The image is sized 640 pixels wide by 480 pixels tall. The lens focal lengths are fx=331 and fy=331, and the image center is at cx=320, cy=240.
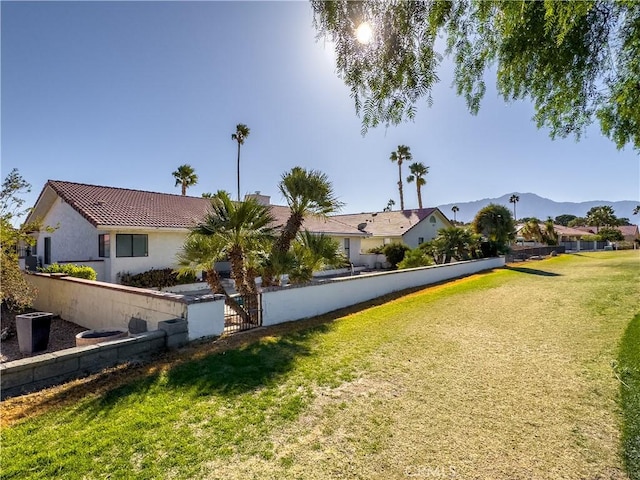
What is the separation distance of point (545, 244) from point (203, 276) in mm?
53325

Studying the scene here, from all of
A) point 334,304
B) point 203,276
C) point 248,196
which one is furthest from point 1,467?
point 203,276

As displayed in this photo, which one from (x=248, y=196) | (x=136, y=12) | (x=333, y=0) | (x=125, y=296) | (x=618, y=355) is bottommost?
(x=618, y=355)

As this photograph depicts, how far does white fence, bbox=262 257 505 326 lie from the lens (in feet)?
33.2

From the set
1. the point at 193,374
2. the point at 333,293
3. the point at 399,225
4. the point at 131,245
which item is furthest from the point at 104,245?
the point at 399,225

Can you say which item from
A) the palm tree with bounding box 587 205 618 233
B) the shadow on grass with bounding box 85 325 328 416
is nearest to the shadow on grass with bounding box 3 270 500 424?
the shadow on grass with bounding box 85 325 328 416

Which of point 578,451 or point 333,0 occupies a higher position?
point 333,0

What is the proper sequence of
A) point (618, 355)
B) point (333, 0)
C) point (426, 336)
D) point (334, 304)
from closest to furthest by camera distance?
point (333, 0), point (618, 355), point (426, 336), point (334, 304)

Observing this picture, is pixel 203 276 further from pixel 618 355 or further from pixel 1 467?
pixel 618 355

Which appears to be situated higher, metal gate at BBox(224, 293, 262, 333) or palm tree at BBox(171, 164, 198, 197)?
palm tree at BBox(171, 164, 198, 197)

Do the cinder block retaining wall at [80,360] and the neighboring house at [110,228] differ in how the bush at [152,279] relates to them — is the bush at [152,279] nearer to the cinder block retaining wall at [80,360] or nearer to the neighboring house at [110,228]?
the neighboring house at [110,228]

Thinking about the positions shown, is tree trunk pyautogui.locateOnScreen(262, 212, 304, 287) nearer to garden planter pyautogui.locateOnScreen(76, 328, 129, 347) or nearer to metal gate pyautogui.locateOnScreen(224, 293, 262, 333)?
metal gate pyautogui.locateOnScreen(224, 293, 262, 333)

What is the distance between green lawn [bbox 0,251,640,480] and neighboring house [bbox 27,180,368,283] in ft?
31.4

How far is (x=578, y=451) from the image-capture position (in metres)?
3.76

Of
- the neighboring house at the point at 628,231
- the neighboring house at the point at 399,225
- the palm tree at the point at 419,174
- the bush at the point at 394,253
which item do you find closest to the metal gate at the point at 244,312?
the bush at the point at 394,253
